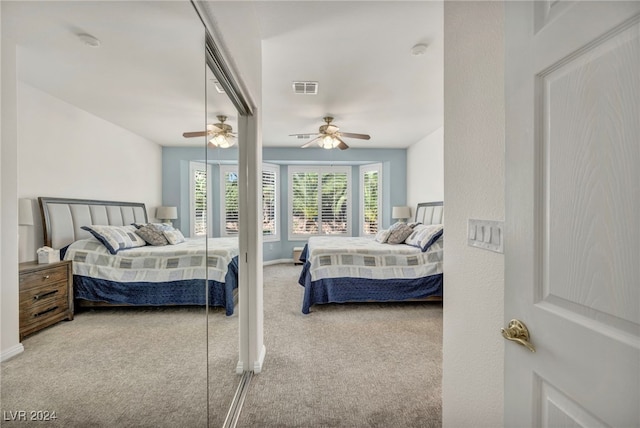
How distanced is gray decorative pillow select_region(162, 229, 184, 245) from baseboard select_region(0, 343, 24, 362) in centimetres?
72

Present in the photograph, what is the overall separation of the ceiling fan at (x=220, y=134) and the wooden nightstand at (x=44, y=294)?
86 cm

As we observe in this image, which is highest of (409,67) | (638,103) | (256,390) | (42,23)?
(409,67)

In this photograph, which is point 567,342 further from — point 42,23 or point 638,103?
point 42,23

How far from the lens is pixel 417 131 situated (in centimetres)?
506

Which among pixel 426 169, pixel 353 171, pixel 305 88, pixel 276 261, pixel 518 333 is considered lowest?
pixel 276 261

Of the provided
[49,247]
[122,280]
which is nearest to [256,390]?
[122,280]

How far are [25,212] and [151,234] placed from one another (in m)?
0.56

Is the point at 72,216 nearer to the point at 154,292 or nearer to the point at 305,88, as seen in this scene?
the point at 154,292

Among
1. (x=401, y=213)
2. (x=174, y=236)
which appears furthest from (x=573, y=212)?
(x=401, y=213)

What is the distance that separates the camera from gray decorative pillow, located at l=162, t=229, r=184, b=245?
120 centimetres

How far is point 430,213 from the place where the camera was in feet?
16.4

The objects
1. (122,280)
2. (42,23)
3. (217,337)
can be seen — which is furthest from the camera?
(217,337)

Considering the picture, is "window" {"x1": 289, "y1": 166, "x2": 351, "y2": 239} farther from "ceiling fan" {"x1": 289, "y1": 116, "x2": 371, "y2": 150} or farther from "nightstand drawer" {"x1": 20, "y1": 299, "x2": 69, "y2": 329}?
"nightstand drawer" {"x1": 20, "y1": 299, "x2": 69, "y2": 329}

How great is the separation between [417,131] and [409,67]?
2.38m
